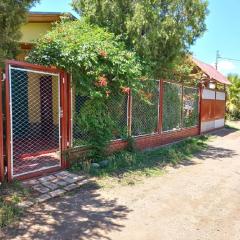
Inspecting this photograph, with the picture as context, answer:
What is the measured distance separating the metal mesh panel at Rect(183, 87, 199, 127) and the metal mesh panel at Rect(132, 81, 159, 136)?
8.77 ft

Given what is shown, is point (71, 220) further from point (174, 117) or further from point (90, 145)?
point (174, 117)

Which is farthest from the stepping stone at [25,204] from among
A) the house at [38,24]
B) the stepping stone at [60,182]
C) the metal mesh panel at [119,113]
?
the house at [38,24]

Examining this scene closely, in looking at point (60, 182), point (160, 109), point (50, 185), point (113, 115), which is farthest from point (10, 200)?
point (160, 109)

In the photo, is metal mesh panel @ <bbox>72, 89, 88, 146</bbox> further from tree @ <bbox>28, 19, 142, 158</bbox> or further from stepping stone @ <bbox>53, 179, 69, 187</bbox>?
stepping stone @ <bbox>53, 179, 69, 187</bbox>

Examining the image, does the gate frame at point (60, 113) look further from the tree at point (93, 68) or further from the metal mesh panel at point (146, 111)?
the metal mesh panel at point (146, 111)

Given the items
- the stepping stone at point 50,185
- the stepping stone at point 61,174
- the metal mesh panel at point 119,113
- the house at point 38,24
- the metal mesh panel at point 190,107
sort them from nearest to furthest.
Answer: the stepping stone at point 50,185 < the stepping stone at point 61,174 < the metal mesh panel at point 119,113 < the house at point 38,24 < the metal mesh panel at point 190,107

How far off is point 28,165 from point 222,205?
3887 millimetres

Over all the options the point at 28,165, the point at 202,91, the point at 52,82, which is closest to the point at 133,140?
the point at 52,82

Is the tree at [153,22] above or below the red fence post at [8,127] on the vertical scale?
above

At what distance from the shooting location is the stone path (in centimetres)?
560

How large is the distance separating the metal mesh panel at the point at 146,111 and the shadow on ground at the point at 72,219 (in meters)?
4.17

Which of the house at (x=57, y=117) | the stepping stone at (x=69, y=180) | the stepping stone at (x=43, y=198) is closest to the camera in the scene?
the stepping stone at (x=43, y=198)

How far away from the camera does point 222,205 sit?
5711 millimetres

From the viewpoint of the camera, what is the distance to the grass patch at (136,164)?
7.23 metres
